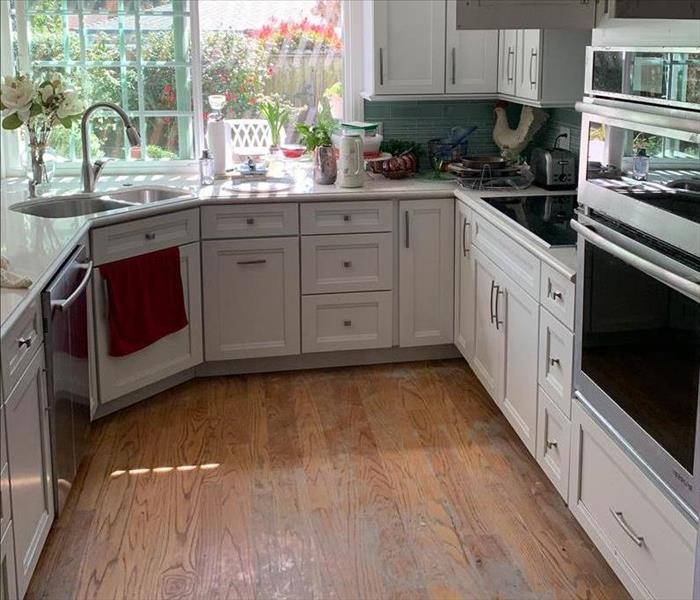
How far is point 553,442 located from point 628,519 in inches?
24.7

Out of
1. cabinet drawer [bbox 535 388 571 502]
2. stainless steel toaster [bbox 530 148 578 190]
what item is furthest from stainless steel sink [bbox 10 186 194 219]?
cabinet drawer [bbox 535 388 571 502]

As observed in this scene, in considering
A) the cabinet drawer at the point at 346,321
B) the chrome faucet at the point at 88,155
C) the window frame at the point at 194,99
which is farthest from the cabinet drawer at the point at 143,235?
the window frame at the point at 194,99

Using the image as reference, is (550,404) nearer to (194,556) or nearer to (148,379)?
(194,556)

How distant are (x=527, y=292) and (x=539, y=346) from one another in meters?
0.21

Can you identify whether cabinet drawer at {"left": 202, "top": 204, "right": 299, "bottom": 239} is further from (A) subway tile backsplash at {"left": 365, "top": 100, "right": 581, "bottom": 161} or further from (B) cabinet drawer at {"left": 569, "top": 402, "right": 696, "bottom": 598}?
(B) cabinet drawer at {"left": 569, "top": 402, "right": 696, "bottom": 598}

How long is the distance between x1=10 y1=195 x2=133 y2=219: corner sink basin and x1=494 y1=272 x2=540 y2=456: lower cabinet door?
5.20 ft

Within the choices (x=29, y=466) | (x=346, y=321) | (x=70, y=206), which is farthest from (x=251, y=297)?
(x=29, y=466)

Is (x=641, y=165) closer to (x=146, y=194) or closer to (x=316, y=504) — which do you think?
(x=316, y=504)

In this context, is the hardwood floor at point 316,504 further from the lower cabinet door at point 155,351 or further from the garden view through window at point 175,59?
the garden view through window at point 175,59

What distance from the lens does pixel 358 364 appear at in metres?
4.42

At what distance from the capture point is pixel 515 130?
461cm

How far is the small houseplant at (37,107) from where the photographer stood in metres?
3.83

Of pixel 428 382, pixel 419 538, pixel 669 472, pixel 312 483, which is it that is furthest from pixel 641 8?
pixel 428 382

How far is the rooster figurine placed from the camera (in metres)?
4.48
